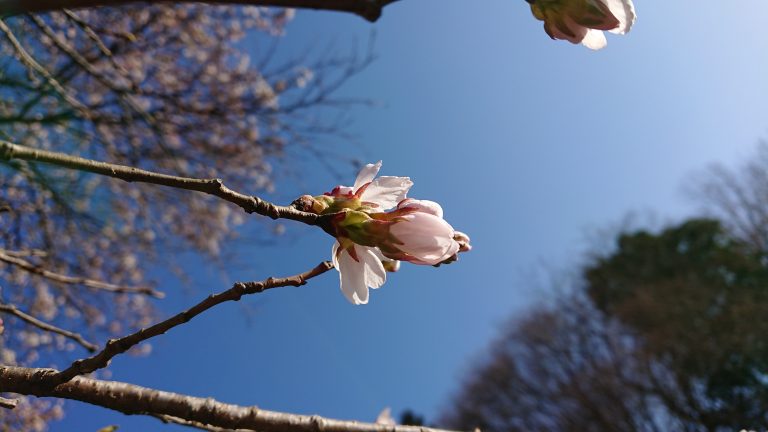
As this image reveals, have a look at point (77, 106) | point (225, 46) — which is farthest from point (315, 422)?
point (225, 46)

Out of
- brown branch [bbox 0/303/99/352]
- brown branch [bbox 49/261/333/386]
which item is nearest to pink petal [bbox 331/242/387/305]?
brown branch [bbox 49/261/333/386]

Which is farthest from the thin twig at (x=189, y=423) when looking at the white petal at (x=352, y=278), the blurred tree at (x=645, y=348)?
the blurred tree at (x=645, y=348)

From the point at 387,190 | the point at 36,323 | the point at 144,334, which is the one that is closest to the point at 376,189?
the point at 387,190

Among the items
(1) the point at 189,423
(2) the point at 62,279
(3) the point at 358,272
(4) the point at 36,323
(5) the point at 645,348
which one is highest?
(5) the point at 645,348

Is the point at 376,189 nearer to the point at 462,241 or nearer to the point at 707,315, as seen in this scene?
the point at 462,241

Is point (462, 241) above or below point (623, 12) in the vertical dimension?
below

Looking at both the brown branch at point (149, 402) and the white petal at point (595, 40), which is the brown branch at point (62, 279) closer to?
the brown branch at point (149, 402)

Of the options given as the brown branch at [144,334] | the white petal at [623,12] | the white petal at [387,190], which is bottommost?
the brown branch at [144,334]
